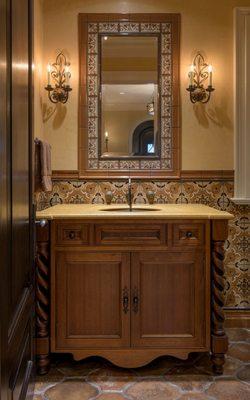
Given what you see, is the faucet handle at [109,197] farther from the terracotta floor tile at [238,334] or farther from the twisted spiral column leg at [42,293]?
the terracotta floor tile at [238,334]

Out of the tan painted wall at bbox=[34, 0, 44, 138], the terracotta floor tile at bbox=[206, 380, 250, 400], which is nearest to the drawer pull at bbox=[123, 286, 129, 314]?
the terracotta floor tile at bbox=[206, 380, 250, 400]

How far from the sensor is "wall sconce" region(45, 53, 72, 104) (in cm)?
255

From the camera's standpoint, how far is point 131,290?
198cm

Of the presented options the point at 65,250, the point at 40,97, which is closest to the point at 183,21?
the point at 40,97

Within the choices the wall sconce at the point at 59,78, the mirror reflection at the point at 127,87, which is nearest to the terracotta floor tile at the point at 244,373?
the mirror reflection at the point at 127,87

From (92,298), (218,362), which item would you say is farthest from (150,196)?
(218,362)

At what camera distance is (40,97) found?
8.23ft

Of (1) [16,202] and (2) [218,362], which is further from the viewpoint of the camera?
(2) [218,362]

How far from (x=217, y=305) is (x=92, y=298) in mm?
694

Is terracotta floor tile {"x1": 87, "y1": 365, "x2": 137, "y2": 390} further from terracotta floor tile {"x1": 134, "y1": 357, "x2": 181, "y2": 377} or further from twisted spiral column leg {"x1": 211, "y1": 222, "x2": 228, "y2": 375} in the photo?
twisted spiral column leg {"x1": 211, "y1": 222, "x2": 228, "y2": 375}

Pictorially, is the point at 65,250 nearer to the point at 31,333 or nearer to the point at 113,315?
the point at 113,315

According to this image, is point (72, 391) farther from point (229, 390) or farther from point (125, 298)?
point (229, 390)

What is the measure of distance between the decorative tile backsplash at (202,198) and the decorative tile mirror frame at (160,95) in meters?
0.08

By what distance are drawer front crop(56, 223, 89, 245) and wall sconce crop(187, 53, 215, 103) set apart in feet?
4.28
